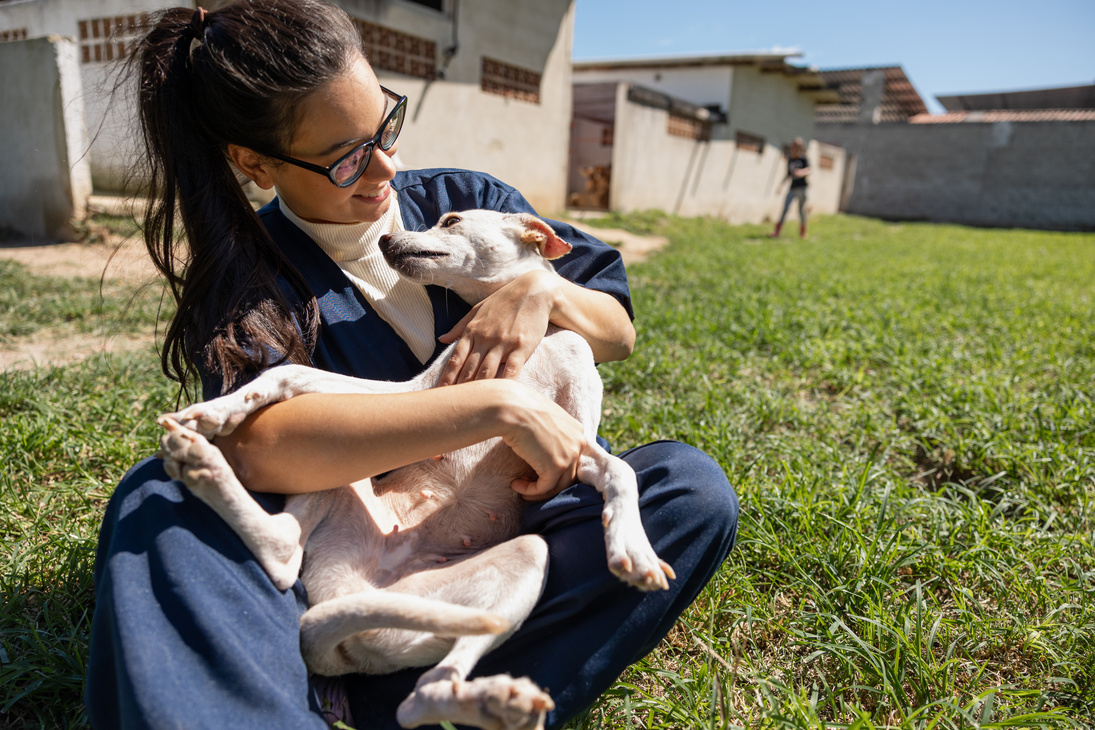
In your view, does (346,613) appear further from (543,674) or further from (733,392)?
(733,392)

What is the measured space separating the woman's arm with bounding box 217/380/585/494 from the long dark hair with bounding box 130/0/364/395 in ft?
0.58

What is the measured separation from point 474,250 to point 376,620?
1089mm

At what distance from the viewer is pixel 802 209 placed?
14.0m

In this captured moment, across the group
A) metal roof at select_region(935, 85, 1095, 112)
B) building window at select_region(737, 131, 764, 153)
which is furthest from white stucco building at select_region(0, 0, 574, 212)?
metal roof at select_region(935, 85, 1095, 112)

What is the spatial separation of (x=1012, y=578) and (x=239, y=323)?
2.25 metres

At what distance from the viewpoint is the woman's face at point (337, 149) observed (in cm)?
152

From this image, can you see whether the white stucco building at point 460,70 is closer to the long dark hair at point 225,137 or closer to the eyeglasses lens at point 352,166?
the long dark hair at point 225,137

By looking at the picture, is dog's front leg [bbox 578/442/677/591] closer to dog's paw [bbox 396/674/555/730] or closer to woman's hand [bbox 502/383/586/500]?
woman's hand [bbox 502/383/586/500]

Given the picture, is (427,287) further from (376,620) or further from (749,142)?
(749,142)

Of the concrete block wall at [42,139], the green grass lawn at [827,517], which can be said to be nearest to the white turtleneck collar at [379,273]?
the green grass lawn at [827,517]

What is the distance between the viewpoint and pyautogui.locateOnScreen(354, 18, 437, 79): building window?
324 inches

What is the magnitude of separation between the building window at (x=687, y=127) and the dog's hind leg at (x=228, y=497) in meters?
15.3

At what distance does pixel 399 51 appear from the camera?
8602 mm

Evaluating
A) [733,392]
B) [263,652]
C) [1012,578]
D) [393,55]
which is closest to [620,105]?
[393,55]
